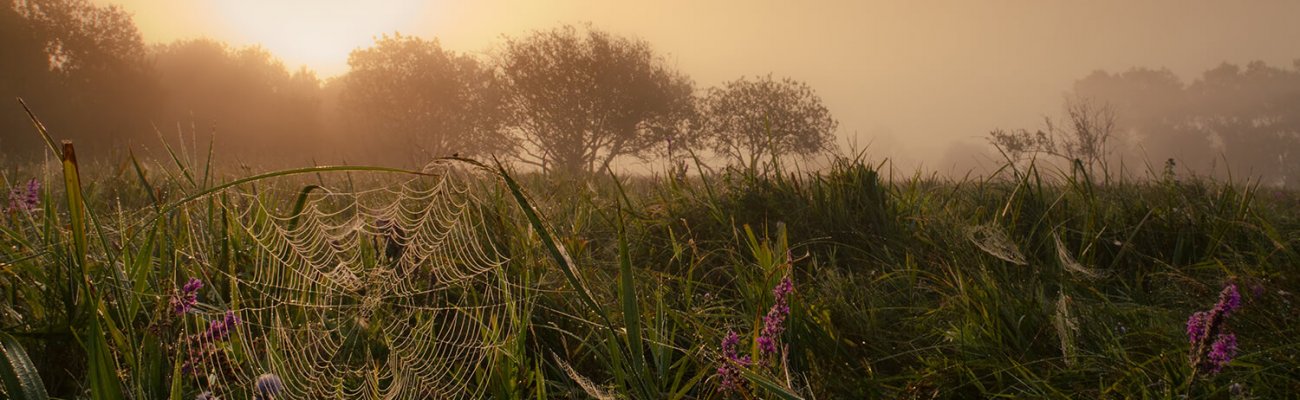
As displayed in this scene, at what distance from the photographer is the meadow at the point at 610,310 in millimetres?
1817

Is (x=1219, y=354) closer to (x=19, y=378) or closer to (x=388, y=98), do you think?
(x=19, y=378)

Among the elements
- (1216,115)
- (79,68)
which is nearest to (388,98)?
(79,68)

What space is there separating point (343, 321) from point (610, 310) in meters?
0.98

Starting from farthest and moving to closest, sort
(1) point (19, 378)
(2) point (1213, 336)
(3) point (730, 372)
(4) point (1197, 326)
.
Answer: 1. (3) point (730, 372)
2. (4) point (1197, 326)
3. (2) point (1213, 336)
4. (1) point (19, 378)

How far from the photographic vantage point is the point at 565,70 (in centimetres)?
4616

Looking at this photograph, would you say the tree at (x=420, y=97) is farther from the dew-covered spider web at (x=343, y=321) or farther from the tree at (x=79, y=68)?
the dew-covered spider web at (x=343, y=321)

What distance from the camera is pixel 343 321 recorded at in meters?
2.62

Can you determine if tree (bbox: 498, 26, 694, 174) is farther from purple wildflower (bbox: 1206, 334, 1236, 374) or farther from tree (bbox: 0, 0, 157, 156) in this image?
purple wildflower (bbox: 1206, 334, 1236, 374)

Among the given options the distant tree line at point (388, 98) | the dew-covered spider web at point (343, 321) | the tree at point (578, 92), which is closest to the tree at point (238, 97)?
the distant tree line at point (388, 98)

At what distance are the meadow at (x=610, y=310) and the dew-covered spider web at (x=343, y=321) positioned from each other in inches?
0.7

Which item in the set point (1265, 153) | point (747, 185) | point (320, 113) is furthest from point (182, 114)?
point (1265, 153)

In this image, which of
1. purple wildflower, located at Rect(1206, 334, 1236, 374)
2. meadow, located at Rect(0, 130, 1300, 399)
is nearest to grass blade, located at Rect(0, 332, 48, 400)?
meadow, located at Rect(0, 130, 1300, 399)

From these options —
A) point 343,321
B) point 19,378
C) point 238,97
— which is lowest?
point 343,321

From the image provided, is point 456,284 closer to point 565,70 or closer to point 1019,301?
point 1019,301
